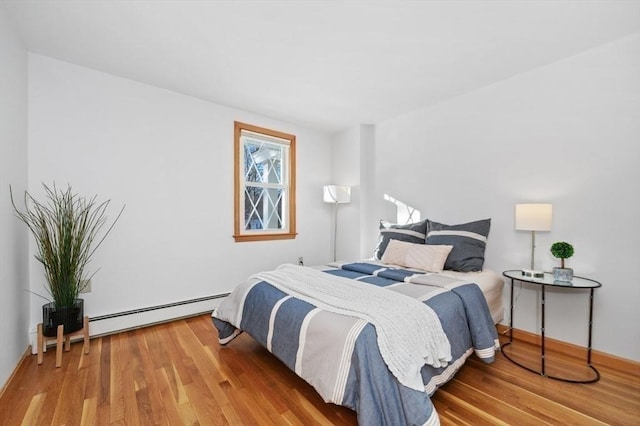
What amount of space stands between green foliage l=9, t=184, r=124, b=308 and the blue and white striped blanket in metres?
1.16

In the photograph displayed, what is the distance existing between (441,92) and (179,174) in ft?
9.56

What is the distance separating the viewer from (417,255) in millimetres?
2584

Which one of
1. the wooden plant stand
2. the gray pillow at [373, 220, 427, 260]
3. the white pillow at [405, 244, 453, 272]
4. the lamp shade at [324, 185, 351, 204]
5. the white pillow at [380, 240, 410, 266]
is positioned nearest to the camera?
the wooden plant stand

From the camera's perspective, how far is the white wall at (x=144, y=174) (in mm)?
2348

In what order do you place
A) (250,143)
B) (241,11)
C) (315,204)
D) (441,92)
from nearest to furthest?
(241,11) → (441,92) → (250,143) → (315,204)

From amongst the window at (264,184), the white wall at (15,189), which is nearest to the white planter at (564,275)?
the window at (264,184)

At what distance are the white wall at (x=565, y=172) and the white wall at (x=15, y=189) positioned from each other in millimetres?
3659

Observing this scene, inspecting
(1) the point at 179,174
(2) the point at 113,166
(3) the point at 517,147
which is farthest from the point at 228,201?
(3) the point at 517,147

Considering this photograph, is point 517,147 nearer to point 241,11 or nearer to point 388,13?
point 388,13

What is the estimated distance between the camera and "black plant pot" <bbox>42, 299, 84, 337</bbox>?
206 centimetres

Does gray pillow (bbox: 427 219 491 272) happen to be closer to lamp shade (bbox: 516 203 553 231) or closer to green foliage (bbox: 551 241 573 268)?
lamp shade (bbox: 516 203 553 231)

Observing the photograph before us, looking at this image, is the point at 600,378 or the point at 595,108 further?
the point at 595,108

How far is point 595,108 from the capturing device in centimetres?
217

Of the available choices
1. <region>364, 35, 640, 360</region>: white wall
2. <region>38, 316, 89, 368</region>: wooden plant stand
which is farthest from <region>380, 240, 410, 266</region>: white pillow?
<region>38, 316, 89, 368</region>: wooden plant stand
